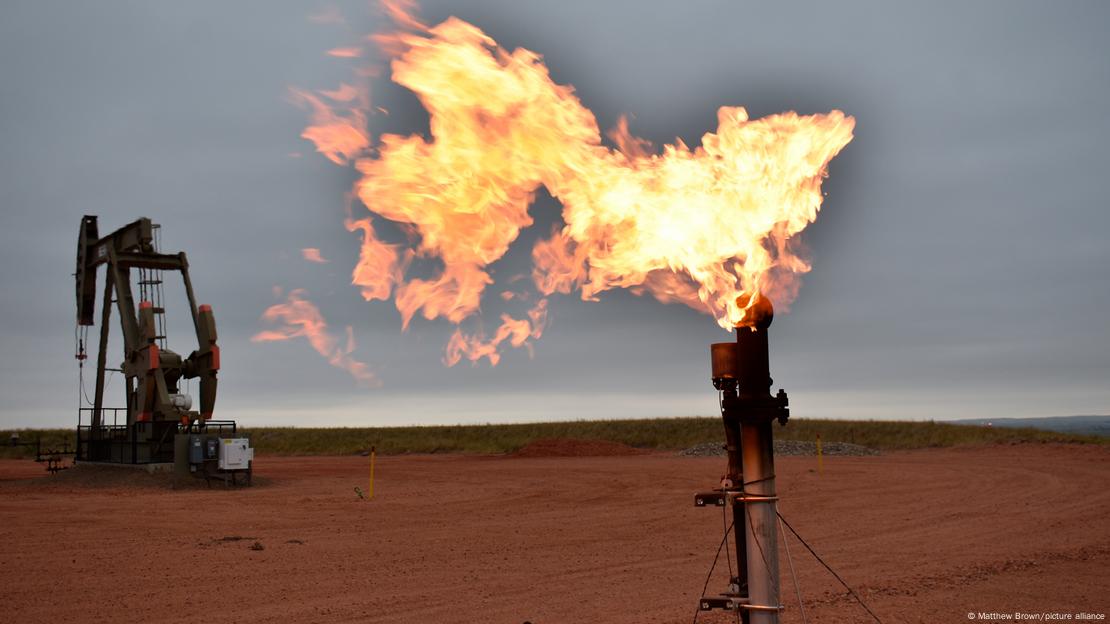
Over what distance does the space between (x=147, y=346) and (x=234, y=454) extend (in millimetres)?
6453

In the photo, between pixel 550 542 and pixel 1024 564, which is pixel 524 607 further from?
pixel 1024 564

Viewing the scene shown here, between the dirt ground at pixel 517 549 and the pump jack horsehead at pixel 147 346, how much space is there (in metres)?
3.49

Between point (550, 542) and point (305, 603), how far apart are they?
22.9ft

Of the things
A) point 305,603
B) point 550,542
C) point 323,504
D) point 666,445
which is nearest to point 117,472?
point 323,504

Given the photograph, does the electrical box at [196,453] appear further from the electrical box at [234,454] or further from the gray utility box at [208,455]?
the electrical box at [234,454]

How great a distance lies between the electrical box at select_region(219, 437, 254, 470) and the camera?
3234 cm

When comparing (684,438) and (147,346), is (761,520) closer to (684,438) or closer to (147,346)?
(147,346)

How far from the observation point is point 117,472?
113 feet

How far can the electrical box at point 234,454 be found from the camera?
106 ft

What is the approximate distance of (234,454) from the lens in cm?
3250

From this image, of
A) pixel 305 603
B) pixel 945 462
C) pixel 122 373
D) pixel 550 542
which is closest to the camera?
pixel 305 603

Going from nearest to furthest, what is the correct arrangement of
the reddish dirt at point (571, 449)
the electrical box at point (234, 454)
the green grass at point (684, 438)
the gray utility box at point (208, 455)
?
1. the electrical box at point (234, 454)
2. the gray utility box at point (208, 455)
3. the reddish dirt at point (571, 449)
4. the green grass at point (684, 438)

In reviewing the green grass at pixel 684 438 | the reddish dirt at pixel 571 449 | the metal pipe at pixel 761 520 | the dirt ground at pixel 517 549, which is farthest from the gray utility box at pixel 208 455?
the green grass at pixel 684 438

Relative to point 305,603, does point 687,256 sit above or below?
above
